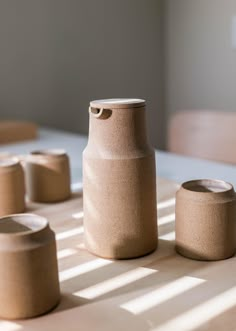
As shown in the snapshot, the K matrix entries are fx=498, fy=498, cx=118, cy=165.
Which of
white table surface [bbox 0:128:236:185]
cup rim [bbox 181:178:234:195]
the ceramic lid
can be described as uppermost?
the ceramic lid

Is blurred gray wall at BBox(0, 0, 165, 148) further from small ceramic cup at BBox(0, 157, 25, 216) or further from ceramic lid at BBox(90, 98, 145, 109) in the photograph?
ceramic lid at BBox(90, 98, 145, 109)

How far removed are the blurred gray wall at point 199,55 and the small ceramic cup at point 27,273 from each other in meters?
1.76

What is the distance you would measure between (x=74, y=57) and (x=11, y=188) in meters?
1.39

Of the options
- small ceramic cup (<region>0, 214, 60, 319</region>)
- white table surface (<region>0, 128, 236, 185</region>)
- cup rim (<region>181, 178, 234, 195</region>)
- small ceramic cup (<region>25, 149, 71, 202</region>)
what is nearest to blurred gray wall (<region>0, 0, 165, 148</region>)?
white table surface (<region>0, 128, 236, 185</region>)

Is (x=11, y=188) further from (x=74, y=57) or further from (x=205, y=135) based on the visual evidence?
(x=74, y=57)

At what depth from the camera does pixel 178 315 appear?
0.56 metres

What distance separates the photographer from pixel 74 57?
7.18 feet

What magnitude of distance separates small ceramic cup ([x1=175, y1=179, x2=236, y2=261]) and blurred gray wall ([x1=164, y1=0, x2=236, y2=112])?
5.16 feet

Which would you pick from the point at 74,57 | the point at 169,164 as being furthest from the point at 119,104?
the point at 74,57

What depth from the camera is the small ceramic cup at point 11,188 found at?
35.2 inches

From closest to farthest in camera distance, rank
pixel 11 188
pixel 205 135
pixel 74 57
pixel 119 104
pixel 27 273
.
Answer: pixel 27 273, pixel 119 104, pixel 11 188, pixel 205 135, pixel 74 57

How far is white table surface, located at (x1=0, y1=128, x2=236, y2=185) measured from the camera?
1.15 meters

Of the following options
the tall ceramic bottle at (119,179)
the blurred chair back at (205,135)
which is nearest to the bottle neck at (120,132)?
the tall ceramic bottle at (119,179)

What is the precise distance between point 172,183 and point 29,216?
0.53 meters
